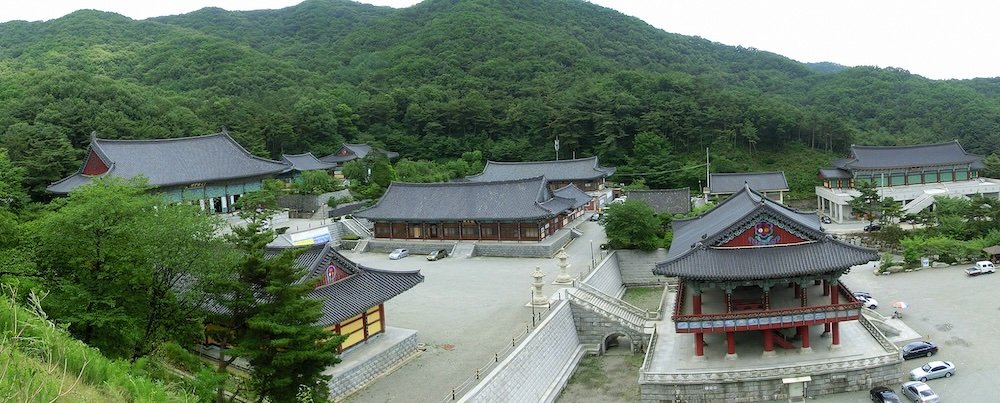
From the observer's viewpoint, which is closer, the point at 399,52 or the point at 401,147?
the point at 401,147

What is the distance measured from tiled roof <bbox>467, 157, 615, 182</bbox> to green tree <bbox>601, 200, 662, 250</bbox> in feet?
75.1

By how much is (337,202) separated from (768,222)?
124 feet

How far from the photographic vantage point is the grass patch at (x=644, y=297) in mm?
36297

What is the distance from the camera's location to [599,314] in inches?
1171

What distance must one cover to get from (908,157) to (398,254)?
4757 centimetres

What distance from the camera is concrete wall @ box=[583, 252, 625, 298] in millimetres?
34925

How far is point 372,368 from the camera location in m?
23.0

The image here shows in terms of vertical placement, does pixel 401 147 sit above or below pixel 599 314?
above

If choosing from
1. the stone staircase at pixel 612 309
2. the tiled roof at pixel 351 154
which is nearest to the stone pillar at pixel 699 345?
the stone staircase at pixel 612 309

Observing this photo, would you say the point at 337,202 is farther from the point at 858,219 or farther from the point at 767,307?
the point at 858,219

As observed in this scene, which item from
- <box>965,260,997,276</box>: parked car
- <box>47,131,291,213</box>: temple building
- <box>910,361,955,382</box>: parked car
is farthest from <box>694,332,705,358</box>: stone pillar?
<box>47,131,291,213</box>: temple building

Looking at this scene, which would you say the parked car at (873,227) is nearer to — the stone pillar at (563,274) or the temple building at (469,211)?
the temple building at (469,211)

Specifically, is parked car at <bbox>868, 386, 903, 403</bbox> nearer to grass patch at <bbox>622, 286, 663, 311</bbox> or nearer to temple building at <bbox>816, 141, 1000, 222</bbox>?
grass patch at <bbox>622, 286, 663, 311</bbox>

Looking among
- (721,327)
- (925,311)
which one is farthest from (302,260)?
(925,311)
